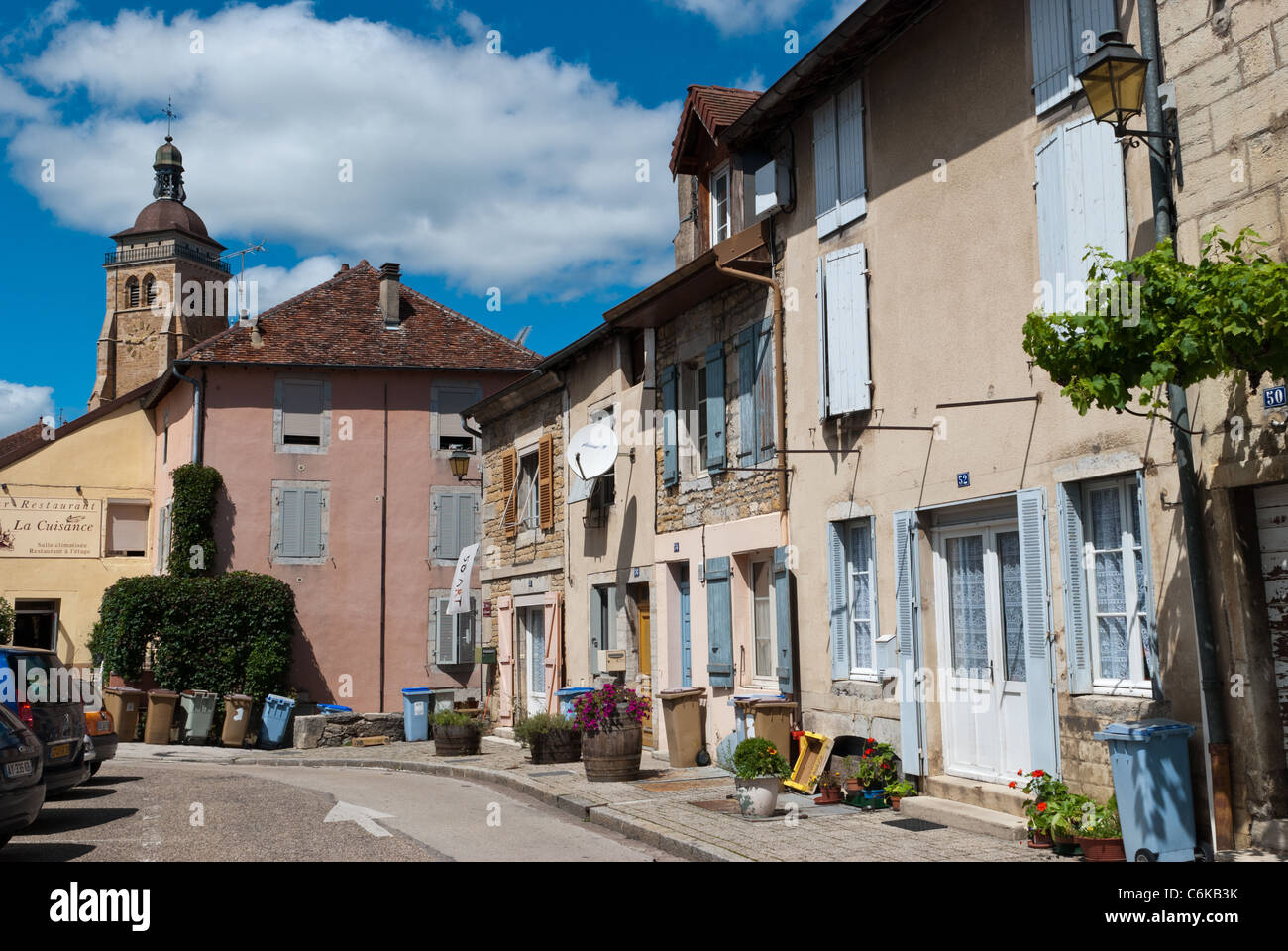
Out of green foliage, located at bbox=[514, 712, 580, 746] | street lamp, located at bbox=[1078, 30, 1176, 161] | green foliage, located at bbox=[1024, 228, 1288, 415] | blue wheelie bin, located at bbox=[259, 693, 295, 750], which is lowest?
blue wheelie bin, located at bbox=[259, 693, 295, 750]

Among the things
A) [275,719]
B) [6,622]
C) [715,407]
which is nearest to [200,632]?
[275,719]

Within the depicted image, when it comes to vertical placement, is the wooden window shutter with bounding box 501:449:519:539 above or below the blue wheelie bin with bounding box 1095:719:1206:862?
above

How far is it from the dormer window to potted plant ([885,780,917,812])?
706 centimetres

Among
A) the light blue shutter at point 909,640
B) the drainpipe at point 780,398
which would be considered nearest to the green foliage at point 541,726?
the drainpipe at point 780,398

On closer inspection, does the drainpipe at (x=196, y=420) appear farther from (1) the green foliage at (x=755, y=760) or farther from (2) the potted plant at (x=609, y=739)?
(1) the green foliage at (x=755, y=760)

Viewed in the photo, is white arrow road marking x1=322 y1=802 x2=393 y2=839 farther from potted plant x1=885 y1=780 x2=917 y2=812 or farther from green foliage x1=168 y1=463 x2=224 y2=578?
green foliage x1=168 y1=463 x2=224 y2=578

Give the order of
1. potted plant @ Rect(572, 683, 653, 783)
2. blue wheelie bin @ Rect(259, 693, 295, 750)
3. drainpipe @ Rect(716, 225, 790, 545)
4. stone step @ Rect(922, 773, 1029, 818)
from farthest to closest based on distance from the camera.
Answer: blue wheelie bin @ Rect(259, 693, 295, 750) < potted plant @ Rect(572, 683, 653, 783) < drainpipe @ Rect(716, 225, 790, 545) < stone step @ Rect(922, 773, 1029, 818)

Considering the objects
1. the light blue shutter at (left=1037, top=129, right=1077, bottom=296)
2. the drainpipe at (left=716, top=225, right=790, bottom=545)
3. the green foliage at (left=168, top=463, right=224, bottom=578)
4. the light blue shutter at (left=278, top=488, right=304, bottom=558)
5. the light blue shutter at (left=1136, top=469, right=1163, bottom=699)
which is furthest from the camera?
the light blue shutter at (left=278, top=488, right=304, bottom=558)

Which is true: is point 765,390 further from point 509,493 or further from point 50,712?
point 509,493

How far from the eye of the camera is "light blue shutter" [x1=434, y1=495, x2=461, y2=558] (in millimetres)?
25438

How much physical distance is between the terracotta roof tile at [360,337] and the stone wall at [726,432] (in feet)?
41.1

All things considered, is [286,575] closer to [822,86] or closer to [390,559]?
[390,559]

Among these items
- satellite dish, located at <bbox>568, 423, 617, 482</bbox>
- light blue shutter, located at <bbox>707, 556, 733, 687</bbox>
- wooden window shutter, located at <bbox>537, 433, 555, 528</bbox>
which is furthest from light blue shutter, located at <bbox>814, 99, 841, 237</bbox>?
wooden window shutter, located at <bbox>537, 433, 555, 528</bbox>

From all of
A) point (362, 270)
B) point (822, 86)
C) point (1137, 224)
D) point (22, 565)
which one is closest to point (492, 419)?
point (362, 270)
